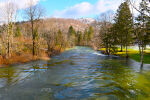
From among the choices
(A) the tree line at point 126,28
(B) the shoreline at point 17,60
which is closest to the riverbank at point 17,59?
(B) the shoreline at point 17,60

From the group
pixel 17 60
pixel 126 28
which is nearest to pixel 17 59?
pixel 17 60

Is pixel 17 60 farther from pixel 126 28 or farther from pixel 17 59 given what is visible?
pixel 126 28

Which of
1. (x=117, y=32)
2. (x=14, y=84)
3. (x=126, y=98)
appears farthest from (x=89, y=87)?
(x=117, y=32)

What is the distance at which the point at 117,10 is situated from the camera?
129 ft

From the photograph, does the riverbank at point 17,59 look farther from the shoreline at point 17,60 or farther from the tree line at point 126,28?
the tree line at point 126,28

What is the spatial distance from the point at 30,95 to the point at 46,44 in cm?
2492

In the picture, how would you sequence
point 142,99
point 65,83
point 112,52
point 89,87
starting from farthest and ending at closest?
point 112,52
point 65,83
point 89,87
point 142,99

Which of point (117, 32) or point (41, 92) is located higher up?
point (117, 32)

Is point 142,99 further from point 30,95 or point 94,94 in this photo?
point 30,95

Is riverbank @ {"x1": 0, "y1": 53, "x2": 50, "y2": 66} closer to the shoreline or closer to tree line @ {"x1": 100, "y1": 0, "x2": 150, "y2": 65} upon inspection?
the shoreline

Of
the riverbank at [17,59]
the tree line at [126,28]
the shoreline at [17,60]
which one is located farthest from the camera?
the tree line at [126,28]

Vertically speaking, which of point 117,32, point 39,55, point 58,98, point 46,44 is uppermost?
point 117,32

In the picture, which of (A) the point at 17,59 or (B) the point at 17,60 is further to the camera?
(A) the point at 17,59

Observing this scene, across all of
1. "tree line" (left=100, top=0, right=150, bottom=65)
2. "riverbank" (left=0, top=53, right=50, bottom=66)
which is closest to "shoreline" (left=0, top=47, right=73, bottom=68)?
"riverbank" (left=0, top=53, right=50, bottom=66)
